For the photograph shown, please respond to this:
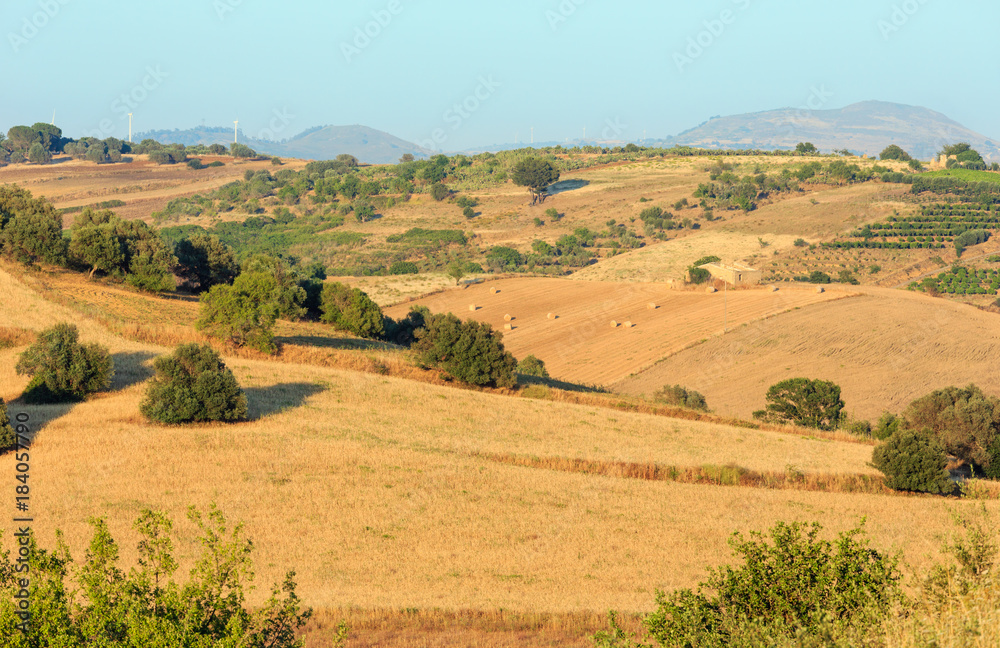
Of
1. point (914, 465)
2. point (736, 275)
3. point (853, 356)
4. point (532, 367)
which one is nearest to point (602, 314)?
point (736, 275)

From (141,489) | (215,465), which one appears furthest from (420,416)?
(141,489)

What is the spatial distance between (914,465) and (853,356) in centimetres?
3628

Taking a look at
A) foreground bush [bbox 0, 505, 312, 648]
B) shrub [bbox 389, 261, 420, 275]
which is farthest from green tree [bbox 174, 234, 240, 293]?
shrub [bbox 389, 261, 420, 275]

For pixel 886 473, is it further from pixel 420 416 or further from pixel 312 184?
pixel 312 184

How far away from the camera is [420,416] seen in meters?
37.6

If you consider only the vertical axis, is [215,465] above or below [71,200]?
below

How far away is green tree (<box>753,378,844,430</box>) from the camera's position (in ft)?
174

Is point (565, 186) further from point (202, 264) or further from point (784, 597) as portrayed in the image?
point (784, 597)

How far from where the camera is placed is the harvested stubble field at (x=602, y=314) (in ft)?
229

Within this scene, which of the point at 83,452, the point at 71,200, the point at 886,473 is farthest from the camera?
the point at 71,200

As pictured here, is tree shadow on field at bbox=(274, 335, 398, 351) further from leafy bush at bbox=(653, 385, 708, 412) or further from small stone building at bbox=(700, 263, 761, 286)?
small stone building at bbox=(700, 263, 761, 286)

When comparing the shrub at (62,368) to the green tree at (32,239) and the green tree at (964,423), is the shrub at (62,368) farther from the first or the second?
the green tree at (964,423)

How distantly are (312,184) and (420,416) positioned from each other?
16843 cm

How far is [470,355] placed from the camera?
1779 inches
